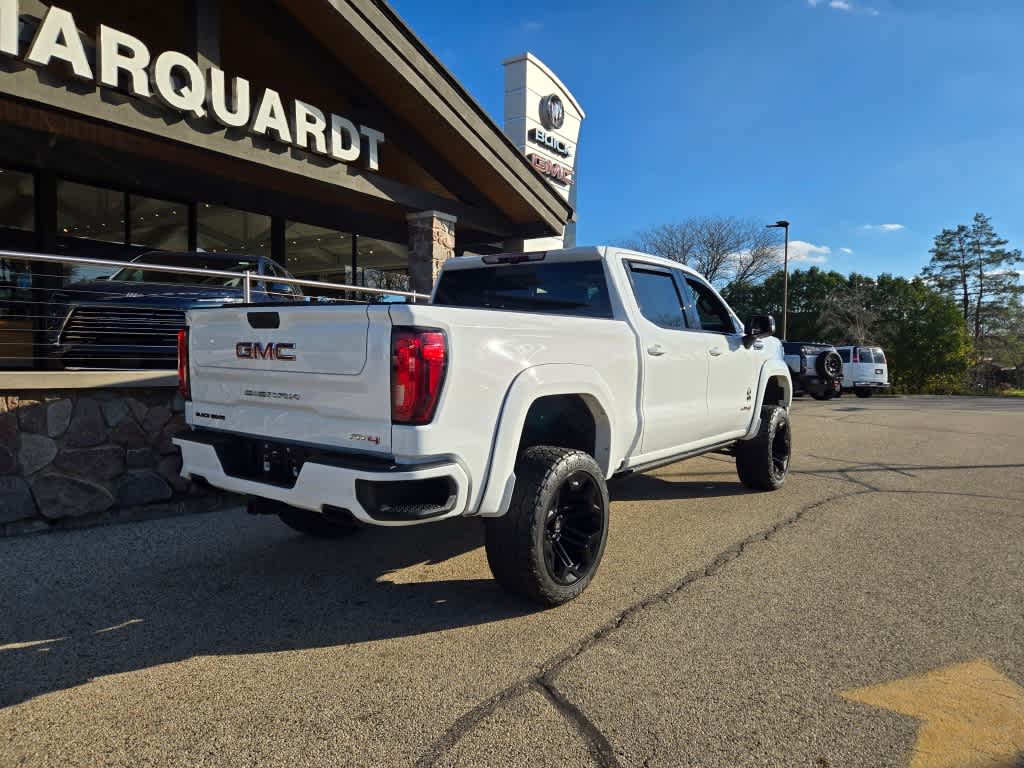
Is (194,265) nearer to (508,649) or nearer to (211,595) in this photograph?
(211,595)

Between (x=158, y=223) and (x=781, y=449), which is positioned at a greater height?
(x=158, y=223)

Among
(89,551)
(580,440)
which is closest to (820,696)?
(580,440)

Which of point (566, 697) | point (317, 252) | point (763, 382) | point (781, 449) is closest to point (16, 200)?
point (317, 252)

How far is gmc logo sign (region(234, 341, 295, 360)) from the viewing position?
3.26 m

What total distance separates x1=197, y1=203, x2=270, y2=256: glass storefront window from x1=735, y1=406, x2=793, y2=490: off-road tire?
30.4 feet

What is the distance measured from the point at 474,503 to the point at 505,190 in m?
9.31

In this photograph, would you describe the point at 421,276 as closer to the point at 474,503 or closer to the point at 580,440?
the point at 580,440

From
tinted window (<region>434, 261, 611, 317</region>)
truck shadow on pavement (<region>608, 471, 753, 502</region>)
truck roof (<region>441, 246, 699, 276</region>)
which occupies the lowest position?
truck shadow on pavement (<region>608, 471, 753, 502</region>)

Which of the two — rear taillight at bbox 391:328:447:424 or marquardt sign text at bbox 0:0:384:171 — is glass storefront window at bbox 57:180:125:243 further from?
rear taillight at bbox 391:328:447:424

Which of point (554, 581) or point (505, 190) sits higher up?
point (505, 190)

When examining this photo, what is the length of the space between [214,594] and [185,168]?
8.06 metres

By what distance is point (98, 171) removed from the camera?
9.90 m

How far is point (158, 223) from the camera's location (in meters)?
11.9

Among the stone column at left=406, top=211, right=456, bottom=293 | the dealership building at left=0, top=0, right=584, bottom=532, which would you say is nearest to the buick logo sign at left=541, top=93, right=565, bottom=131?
the dealership building at left=0, top=0, right=584, bottom=532
